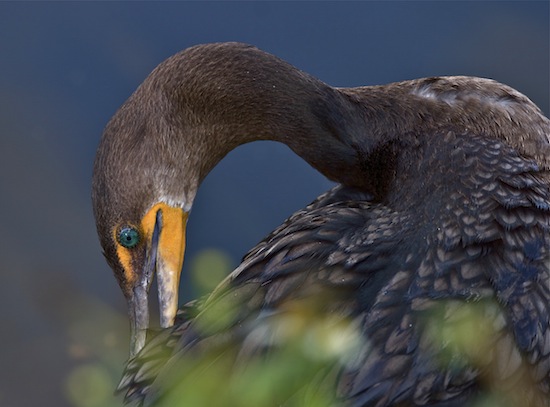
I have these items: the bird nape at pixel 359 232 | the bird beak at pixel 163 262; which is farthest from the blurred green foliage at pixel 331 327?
the bird beak at pixel 163 262

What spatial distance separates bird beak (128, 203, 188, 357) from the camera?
2.42 meters

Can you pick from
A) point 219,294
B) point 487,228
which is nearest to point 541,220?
point 487,228

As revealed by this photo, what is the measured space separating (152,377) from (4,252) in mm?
1645

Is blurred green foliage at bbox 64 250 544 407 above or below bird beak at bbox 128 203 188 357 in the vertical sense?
below

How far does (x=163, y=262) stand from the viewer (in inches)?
95.6

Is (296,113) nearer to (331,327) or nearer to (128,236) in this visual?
(128,236)

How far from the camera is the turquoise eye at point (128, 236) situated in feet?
7.76

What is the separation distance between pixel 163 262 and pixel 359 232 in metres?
0.50

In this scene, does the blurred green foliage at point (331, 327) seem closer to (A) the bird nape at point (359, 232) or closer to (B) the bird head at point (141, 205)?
(A) the bird nape at point (359, 232)

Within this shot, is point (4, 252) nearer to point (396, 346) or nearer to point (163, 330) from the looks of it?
point (163, 330)

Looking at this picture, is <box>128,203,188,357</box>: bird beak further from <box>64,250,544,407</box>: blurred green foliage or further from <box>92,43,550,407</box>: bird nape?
<box>64,250,544,407</box>: blurred green foliage

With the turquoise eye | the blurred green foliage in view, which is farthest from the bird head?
the blurred green foliage

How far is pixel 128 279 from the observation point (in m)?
2.44

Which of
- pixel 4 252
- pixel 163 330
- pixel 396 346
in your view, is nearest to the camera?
pixel 396 346
